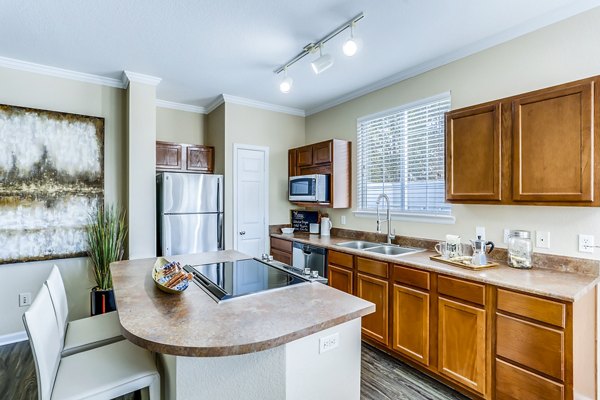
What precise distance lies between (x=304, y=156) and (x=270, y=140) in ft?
1.95

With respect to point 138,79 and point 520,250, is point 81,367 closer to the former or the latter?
point 520,250

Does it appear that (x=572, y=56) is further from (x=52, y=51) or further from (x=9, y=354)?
(x=9, y=354)

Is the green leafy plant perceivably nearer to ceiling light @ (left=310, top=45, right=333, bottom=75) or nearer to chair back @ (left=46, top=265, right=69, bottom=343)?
chair back @ (left=46, top=265, right=69, bottom=343)

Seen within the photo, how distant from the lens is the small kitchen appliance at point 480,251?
90.0 inches

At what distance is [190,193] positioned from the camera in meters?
3.64

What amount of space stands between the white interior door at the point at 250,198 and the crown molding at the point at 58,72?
5.26 feet

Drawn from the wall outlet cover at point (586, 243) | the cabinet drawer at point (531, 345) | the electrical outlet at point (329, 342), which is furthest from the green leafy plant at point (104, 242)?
the wall outlet cover at point (586, 243)

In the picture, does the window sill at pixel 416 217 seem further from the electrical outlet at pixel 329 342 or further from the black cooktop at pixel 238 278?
the electrical outlet at pixel 329 342

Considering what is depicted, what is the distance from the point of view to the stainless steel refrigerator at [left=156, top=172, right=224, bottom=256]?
3500 millimetres

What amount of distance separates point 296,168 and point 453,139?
7.81 feet

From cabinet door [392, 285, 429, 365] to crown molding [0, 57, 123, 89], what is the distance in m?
3.80

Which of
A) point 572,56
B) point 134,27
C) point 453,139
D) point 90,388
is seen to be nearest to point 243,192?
point 134,27

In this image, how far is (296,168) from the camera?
4.50 meters

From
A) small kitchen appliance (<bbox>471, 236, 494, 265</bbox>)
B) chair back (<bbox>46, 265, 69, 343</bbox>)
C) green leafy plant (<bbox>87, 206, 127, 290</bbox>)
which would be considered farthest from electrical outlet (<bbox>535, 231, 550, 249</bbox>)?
green leafy plant (<bbox>87, 206, 127, 290</bbox>)
